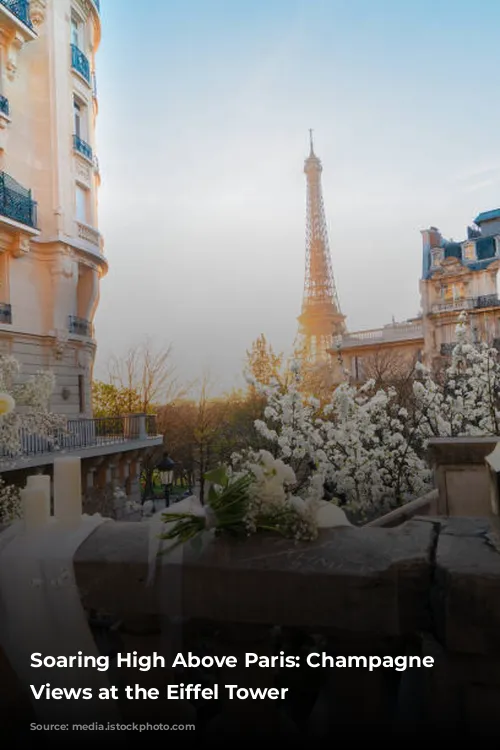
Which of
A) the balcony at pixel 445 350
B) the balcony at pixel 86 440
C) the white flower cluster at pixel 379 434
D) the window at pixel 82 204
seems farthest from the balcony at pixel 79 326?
the balcony at pixel 445 350

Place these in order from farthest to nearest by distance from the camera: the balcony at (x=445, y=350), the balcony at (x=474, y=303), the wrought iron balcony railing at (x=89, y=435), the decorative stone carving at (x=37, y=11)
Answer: the balcony at (x=474, y=303) < the balcony at (x=445, y=350) < the decorative stone carving at (x=37, y=11) < the wrought iron balcony railing at (x=89, y=435)

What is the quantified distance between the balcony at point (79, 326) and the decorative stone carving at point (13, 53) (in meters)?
7.78

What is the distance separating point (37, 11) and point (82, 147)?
13.9 ft

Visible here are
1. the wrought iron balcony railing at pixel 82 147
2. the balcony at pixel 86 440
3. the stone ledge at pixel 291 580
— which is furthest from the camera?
the wrought iron balcony railing at pixel 82 147

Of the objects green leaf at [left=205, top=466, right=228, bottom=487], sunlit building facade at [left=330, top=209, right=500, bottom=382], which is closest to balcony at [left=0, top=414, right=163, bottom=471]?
green leaf at [left=205, top=466, right=228, bottom=487]

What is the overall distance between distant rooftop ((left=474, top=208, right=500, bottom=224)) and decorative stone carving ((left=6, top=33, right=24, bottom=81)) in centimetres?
2983

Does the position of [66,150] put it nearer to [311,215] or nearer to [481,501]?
[481,501]

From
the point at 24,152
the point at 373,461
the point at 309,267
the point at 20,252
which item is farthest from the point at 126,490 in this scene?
the point at 309,267

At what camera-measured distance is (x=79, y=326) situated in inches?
768

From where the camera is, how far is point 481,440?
11.0 ft

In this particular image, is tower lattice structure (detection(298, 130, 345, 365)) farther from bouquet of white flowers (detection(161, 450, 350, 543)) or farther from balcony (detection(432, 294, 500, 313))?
bouquet of white flowers (detection(161, 450, 350, 543))

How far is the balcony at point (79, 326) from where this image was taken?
62.4 ft

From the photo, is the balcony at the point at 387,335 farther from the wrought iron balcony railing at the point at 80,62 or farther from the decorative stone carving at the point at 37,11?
the decorative stone carving at the point at 37,11

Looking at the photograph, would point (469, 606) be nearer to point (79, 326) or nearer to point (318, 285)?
point (79, 326)
